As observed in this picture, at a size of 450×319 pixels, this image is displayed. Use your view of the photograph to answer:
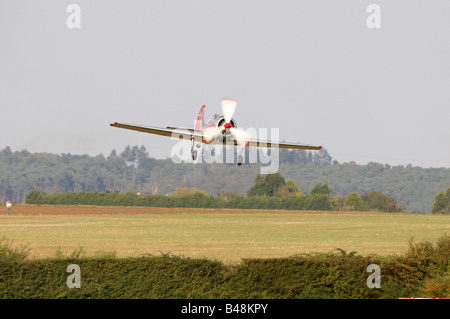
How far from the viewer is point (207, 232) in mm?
64375

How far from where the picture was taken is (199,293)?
70.6ft

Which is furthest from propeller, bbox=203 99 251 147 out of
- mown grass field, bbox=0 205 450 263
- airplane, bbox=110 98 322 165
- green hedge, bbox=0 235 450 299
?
green hedge, bbox=0 235 450 299

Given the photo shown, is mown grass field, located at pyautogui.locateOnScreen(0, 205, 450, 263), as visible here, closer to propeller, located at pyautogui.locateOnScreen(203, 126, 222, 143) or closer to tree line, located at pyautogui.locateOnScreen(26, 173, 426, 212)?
propeller, located at pyautogui.locateOnScreen(203, 126, 222, 143)

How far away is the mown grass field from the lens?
4816 centimetres

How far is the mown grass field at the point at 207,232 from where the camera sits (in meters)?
48.2

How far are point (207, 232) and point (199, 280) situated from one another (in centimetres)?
4257

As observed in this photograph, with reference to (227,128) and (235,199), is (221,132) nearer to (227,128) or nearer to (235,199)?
(227,128)

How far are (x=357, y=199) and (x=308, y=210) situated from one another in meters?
21.8

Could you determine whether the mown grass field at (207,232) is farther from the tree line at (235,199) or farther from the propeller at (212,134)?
the tree line at (235,199)

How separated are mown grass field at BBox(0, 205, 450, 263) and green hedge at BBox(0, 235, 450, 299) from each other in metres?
12.6

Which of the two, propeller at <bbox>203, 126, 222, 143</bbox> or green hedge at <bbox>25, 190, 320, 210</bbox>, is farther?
green hedge at <bbox>25, 190, 320, 210</bbox>

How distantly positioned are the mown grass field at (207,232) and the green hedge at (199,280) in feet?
41.4

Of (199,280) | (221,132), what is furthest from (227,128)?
(199,280)

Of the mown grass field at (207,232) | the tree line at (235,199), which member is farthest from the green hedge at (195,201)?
the mown grass field at (207,232)
